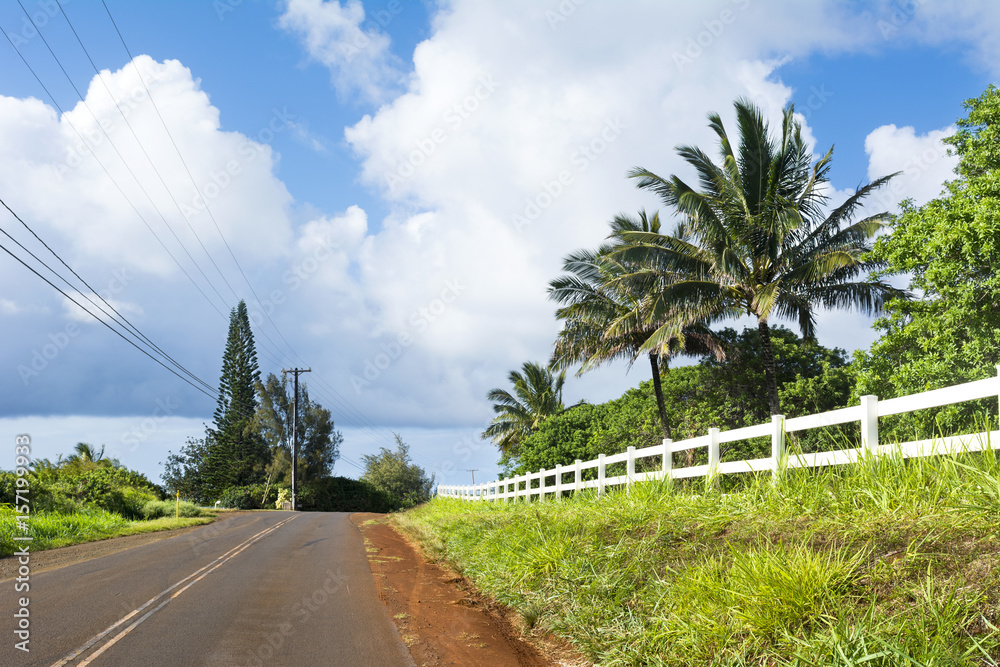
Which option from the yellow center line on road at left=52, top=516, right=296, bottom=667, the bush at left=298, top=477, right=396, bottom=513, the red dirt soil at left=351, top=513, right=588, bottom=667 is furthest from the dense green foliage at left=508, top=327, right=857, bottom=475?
the bush at left=298, top=477, right=396, bottom=513

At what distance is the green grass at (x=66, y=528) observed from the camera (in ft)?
50.8

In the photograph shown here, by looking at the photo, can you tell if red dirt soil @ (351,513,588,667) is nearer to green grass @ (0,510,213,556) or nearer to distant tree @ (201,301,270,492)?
green grass @ (0,510,213,556)

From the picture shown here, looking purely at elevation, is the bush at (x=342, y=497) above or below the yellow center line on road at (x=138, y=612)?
below

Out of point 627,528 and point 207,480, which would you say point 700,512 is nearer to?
point 627,528

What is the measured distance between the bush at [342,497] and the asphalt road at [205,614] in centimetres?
4285

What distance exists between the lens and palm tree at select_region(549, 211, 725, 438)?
81.1ft

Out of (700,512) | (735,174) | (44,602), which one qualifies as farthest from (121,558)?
(735,174)

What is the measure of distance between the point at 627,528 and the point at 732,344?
764 inches

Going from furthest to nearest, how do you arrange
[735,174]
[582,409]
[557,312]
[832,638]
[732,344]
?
[582,409] < [557,312] < [732,344] < [735,174] < [832,638]

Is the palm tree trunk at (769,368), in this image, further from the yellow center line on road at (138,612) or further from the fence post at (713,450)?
the yellow center line on road at (138,612)

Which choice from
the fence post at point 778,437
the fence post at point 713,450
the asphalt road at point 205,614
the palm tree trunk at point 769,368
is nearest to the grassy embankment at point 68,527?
the asphalt road at point 205,614

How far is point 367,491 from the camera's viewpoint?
61.2 metres

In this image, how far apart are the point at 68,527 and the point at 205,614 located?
531 inches

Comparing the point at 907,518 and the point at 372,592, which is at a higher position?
the point at 907,518
